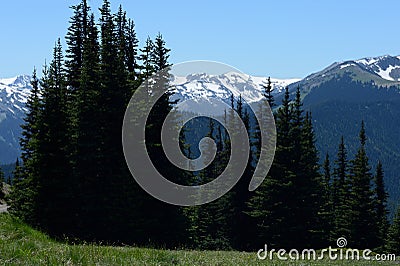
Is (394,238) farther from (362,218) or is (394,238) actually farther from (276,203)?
(276,203)

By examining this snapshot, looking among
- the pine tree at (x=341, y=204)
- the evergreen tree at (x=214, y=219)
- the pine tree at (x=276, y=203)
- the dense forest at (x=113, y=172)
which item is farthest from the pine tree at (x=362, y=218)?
the pine tree at (x=276, y=203)

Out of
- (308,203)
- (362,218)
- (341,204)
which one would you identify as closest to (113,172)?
(308,203)

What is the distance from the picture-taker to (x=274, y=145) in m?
53.0

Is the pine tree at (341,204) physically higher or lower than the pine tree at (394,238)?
higher

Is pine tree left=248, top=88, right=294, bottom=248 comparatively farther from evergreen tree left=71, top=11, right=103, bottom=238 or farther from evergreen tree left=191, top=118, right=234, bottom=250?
evergreen tree left=71, top=11, right=103, bottom=238

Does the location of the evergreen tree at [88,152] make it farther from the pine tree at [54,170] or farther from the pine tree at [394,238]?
the pine tree at [394,238]

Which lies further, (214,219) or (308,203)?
(214,219)

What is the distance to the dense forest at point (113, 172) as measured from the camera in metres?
34.5

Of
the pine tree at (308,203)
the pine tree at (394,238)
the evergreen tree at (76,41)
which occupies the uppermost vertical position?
the evergreen tree at (76,41)

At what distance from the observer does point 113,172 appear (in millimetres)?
37000

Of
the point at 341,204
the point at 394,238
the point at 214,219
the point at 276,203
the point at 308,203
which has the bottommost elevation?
the point at 394,238

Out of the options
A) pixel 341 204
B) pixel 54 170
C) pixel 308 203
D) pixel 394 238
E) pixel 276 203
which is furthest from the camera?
pixel 341 204

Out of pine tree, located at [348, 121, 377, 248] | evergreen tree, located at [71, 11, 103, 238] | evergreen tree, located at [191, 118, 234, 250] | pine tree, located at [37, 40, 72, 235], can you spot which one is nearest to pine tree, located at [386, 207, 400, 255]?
pine tree, located at [348, 121, 377, 248]

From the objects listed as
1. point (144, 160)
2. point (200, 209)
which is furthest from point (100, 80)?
point (200, 209)
